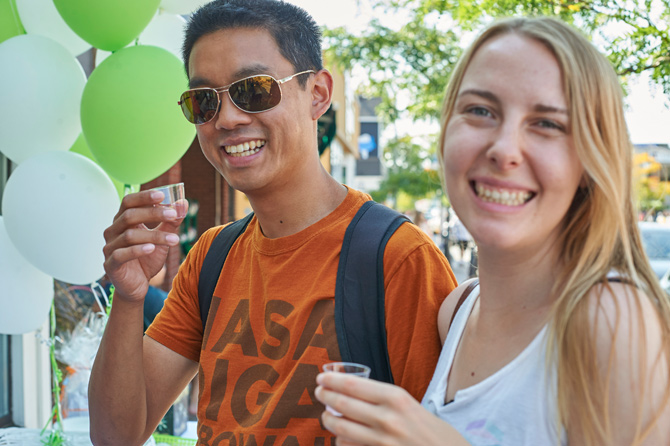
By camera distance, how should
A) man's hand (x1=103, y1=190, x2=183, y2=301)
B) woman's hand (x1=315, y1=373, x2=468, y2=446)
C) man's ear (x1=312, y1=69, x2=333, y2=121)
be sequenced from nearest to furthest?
woman's hand (x1=315, y1=373, x2=468, y2=446) → man's hand (x1=103, y1=190, x2=183, y2=301) → man's ear (x1=312, y1=69, x2=333, y2=121)

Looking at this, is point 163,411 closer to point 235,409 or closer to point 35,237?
point 235,409

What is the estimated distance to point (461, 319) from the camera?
4.75ft

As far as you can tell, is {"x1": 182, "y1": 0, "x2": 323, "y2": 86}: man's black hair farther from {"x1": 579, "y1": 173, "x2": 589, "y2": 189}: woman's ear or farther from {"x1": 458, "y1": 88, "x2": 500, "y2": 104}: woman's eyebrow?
{"x1": 579, "y1": 173, "x2": 589, "y2": 189}: woman's ear

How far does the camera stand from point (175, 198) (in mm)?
1759

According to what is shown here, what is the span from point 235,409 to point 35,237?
4.81 feet

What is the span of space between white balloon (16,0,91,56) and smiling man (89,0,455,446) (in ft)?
4.84

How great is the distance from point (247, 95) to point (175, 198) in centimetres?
36

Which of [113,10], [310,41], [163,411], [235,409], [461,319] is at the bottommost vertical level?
[163,411]

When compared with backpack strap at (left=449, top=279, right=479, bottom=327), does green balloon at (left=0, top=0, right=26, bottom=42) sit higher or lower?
higher

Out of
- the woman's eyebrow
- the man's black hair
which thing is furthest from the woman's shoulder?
the man's black hair

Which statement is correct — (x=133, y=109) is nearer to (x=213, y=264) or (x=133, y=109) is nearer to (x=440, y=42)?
(x=213, y=264)

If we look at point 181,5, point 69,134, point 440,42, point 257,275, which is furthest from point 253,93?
point 440,42

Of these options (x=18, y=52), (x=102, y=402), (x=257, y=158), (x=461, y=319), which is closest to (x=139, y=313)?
(x=102, y=402)

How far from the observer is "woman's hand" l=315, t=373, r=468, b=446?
1.03 metres
